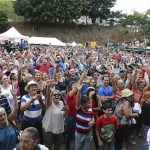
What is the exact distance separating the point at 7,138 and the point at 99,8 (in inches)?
2182

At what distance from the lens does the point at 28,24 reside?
5275 cm

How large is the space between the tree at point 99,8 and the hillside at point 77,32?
9.31ft

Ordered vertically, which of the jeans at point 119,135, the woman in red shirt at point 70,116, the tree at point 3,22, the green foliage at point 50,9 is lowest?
the jeans at point 119,135

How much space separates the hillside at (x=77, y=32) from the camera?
52.4 metres

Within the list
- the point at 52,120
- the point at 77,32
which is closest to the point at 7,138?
the point at 52,120

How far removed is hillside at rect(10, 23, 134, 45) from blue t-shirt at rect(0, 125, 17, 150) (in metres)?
47.9

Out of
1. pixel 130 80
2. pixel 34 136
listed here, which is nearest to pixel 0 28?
pixel 130 80

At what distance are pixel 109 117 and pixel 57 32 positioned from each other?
158ft

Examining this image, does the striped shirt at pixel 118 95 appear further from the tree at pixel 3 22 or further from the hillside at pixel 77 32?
the hillside at pixel 77 32

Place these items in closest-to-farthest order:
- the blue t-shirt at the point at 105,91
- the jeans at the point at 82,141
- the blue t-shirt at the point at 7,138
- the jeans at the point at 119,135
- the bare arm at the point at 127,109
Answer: the blue t-shirt at the point at 7,138, the jeans at the point at 82,141, the bare arm at the point at 127,109, the jeans at the point at 119,135, the blue t-shirt at the point at 105,91

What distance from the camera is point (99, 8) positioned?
58.0 m

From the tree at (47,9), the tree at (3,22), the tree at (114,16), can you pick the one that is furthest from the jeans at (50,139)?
the tree at (114,16)

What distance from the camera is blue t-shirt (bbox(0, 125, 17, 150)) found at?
4.27 metres

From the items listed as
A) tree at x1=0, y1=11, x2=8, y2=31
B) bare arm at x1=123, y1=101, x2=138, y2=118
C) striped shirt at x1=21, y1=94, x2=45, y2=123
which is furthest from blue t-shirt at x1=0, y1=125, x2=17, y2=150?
tree at x1=0, y1=11, x2=8, y2=31
